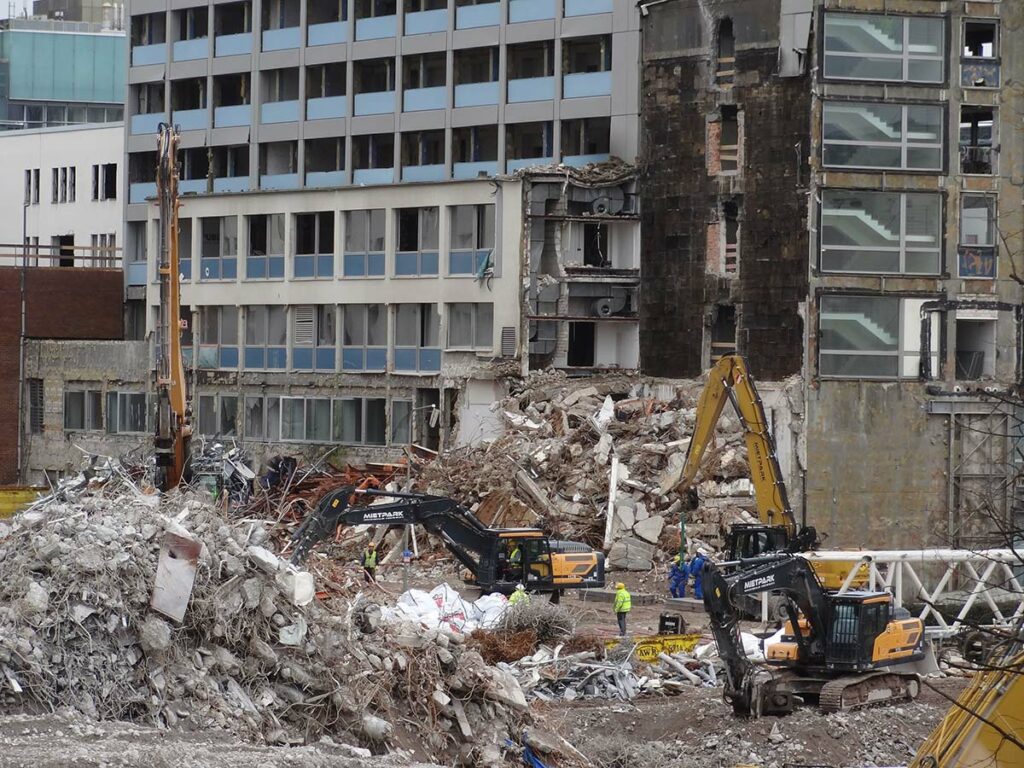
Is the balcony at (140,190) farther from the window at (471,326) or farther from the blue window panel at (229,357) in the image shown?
the window at (471,326)

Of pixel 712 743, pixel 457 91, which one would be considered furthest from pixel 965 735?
pixel 457 91

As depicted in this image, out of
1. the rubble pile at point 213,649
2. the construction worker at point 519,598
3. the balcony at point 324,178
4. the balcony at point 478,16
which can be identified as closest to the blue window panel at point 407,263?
the balcony at point 324,178

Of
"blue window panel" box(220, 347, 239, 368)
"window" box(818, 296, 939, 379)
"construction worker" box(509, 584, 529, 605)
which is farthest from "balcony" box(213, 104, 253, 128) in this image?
"construction worker" box(509, 584, 529, 605)

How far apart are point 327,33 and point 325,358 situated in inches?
410

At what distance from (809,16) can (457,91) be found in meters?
12.6

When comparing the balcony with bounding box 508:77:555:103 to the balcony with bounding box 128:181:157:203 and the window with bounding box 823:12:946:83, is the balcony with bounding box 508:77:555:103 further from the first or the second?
the balcony with bounding box 128:181:157:203

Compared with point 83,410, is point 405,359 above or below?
above

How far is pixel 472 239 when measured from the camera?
4953 cm

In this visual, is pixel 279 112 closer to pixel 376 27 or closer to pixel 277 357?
pixel 376 27

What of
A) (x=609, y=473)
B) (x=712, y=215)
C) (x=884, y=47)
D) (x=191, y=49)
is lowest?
(x=609, y=473)

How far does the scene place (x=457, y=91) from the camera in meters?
53.4

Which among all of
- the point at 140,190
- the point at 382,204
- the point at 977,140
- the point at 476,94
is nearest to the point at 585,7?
the point at 476,94

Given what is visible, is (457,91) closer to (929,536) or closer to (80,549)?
(929,536)

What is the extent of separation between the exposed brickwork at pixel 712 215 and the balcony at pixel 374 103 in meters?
9.88
